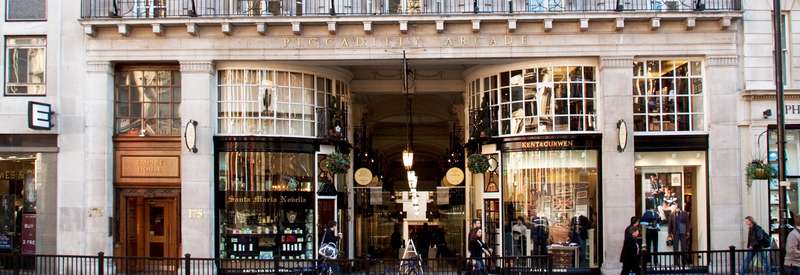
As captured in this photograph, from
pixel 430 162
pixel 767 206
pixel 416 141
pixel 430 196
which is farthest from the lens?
pixel 430 162

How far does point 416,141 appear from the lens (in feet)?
128

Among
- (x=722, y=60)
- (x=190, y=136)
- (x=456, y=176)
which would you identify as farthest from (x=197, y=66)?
(x=722, y=60)

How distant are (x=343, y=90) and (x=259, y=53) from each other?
157 inches

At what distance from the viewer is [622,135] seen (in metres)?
23.6

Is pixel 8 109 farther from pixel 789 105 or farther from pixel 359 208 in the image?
pixel 789 105

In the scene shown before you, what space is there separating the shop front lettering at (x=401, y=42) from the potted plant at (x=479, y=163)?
3.09 m

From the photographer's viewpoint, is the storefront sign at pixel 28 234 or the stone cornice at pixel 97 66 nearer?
the stone cornice at pixel 97 66

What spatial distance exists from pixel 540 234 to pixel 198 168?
30.2 ft

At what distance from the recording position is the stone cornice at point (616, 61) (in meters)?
23.8

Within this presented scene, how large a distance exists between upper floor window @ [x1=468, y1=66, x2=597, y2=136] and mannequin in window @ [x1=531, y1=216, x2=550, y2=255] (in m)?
2.39

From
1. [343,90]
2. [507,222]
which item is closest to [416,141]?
[343,90]

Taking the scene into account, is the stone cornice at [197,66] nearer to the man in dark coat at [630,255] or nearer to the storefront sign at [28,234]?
the storefront sign at [28,234]

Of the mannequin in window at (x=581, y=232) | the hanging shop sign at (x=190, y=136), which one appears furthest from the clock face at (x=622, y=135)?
the hanging shop sign at (x=190, y=136)

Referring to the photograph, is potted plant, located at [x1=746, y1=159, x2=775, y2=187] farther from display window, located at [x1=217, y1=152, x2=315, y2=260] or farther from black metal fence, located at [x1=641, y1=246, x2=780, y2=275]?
display window, located at [x1=217, y1=152, x2=315, y2=260]
